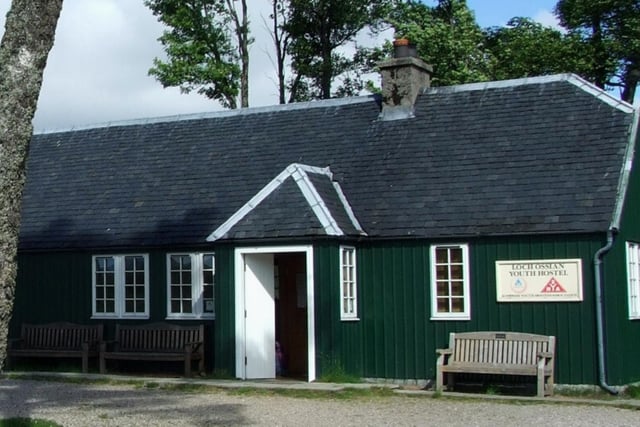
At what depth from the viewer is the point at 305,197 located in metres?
18.6

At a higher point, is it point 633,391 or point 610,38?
point 610,38

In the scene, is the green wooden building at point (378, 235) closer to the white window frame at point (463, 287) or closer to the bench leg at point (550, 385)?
the white window frame at point (463, 287)

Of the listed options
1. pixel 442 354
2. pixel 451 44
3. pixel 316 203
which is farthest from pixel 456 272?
pixel 451 44

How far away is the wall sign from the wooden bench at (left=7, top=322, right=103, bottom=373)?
842 centimetres

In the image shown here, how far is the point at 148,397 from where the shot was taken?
1667cm

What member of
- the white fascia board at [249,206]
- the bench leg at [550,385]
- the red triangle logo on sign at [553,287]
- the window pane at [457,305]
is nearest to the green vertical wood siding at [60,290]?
the white fascia board at [249,206]

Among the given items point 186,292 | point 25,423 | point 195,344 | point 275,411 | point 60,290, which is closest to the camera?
point 25,423

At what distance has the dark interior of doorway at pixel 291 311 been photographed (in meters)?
20.3

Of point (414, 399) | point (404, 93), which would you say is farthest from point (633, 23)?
point (414, 399)

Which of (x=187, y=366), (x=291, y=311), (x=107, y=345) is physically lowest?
(x=187, y=366)

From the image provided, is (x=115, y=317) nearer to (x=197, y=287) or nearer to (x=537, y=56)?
(x=197, y=287)

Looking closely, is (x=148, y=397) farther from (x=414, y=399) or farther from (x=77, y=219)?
(x=77, y=219)

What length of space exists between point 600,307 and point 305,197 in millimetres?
5395

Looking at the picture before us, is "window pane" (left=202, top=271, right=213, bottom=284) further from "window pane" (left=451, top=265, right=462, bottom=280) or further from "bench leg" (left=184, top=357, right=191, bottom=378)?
"window pane" (left=451, top=265, right=462, bottom=280)
